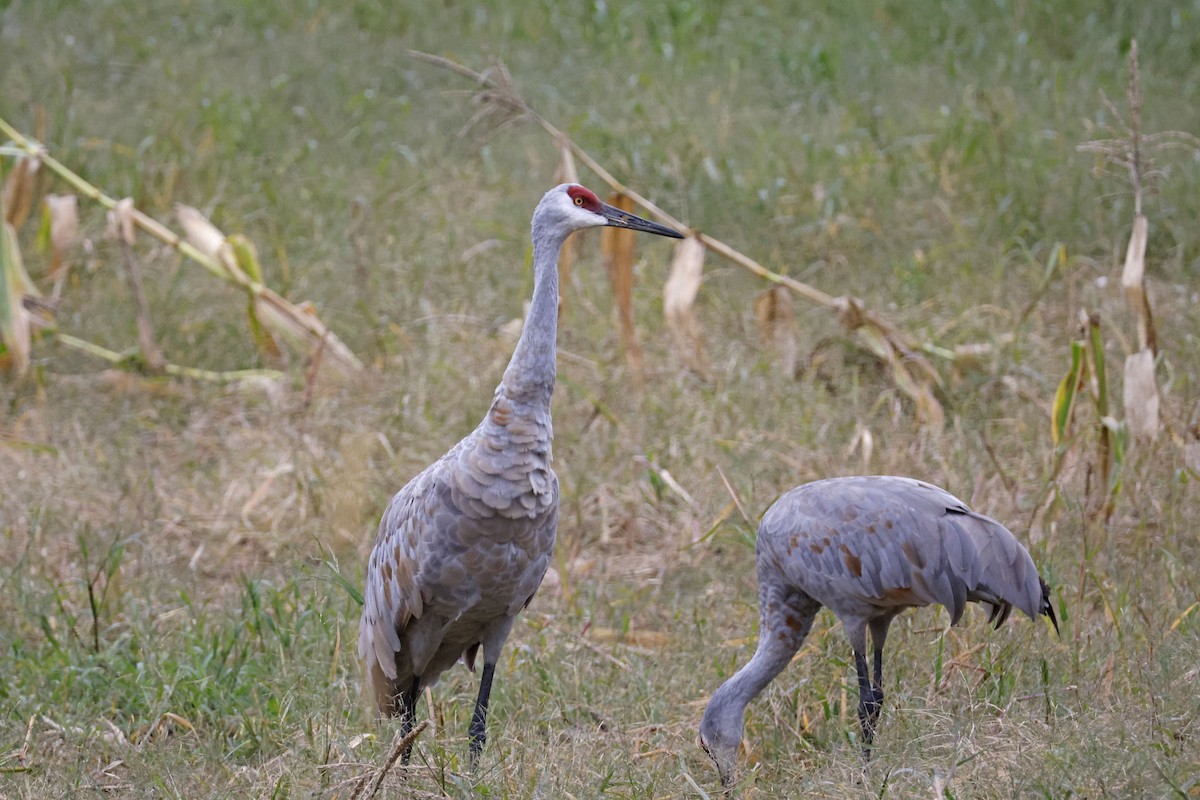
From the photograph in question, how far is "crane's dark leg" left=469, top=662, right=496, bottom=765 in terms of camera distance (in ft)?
11.2

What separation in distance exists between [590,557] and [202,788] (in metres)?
2.04

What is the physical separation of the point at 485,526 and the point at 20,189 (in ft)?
13.7

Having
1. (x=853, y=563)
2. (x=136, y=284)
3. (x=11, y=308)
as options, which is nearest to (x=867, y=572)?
(x=853, y=563)

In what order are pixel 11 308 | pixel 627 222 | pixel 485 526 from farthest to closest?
pixel 11 308 → pixel 627 222 → pixel 485 526

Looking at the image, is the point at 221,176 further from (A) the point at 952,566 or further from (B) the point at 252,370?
(A) the point at 952,566

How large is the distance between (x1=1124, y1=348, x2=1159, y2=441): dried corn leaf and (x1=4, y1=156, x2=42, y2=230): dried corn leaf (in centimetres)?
505

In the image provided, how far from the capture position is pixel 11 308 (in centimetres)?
572

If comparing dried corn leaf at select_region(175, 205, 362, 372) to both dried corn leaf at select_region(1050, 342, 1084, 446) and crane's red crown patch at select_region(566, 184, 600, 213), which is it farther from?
dried corn leaf at select_region(1050, 342, 1084, 446)

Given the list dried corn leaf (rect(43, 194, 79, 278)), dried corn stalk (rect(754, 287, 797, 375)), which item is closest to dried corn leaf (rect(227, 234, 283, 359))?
dried corn leaf (rect(43, 194, 79, 278))

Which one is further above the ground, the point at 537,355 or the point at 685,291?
the point at 537,355

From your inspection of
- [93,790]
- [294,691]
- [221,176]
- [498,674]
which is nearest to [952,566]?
[498,674]

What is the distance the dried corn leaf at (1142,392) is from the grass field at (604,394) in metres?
0.21

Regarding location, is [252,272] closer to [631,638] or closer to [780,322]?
[780,322]

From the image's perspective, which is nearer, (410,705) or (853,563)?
(853,563)
